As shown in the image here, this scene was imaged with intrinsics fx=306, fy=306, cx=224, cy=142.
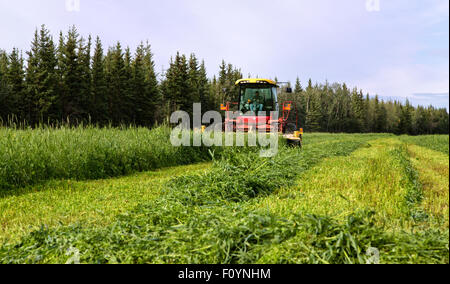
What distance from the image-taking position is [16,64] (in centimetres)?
3369

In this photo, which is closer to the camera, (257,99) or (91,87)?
(257,99)

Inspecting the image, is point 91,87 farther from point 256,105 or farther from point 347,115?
point 347,115

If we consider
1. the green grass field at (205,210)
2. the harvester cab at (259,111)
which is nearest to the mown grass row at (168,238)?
the green grass field at (205,210)

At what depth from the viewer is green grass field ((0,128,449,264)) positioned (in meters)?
2.43

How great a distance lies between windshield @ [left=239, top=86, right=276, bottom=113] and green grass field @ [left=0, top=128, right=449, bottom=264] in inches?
193

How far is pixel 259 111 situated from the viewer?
12.1 meters

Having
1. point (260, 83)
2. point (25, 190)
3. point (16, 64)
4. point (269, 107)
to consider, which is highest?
point (16, 64)

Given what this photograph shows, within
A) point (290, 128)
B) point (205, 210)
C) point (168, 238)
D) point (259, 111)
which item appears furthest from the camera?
point (290, 128)

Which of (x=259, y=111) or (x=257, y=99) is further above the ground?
(x=257, y=99)

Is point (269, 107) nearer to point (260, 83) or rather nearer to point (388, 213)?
point (260, 83)

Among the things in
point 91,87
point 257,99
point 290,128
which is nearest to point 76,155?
point 257,99

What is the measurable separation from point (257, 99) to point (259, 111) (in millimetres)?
545
